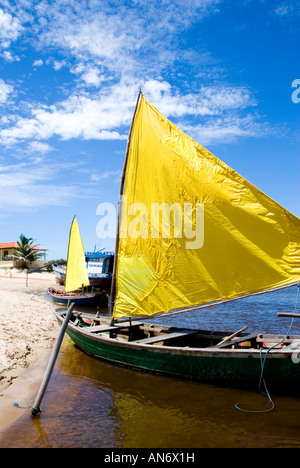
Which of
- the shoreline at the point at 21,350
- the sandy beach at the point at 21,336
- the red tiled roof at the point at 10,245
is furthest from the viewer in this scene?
the red tiled roof at the point at 10,245

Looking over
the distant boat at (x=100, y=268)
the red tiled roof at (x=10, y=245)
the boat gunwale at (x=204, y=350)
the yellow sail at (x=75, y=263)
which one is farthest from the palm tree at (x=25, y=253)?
the boat gunwale at (x=204, y=350)

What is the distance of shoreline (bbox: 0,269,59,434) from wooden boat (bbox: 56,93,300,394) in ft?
8.84

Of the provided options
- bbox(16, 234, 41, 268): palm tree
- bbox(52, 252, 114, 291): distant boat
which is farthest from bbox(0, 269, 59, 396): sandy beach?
bbox(16, 234, 41, 268): palm tree

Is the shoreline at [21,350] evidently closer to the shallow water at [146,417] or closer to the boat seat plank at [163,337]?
the shallow water at [146,417]

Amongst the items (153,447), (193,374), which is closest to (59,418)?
(153,447)

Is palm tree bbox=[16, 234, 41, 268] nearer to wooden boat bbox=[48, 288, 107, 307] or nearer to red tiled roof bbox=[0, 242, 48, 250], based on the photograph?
red tiled roof bbox=[0, 242, 48, 250]

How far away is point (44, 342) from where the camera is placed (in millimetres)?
13828

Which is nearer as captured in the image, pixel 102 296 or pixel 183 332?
pixel 183 332

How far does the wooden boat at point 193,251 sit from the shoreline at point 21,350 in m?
2.69

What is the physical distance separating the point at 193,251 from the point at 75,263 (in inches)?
557

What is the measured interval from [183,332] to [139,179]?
5.63m

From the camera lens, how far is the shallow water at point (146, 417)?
692 cm

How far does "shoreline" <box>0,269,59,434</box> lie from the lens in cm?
837
